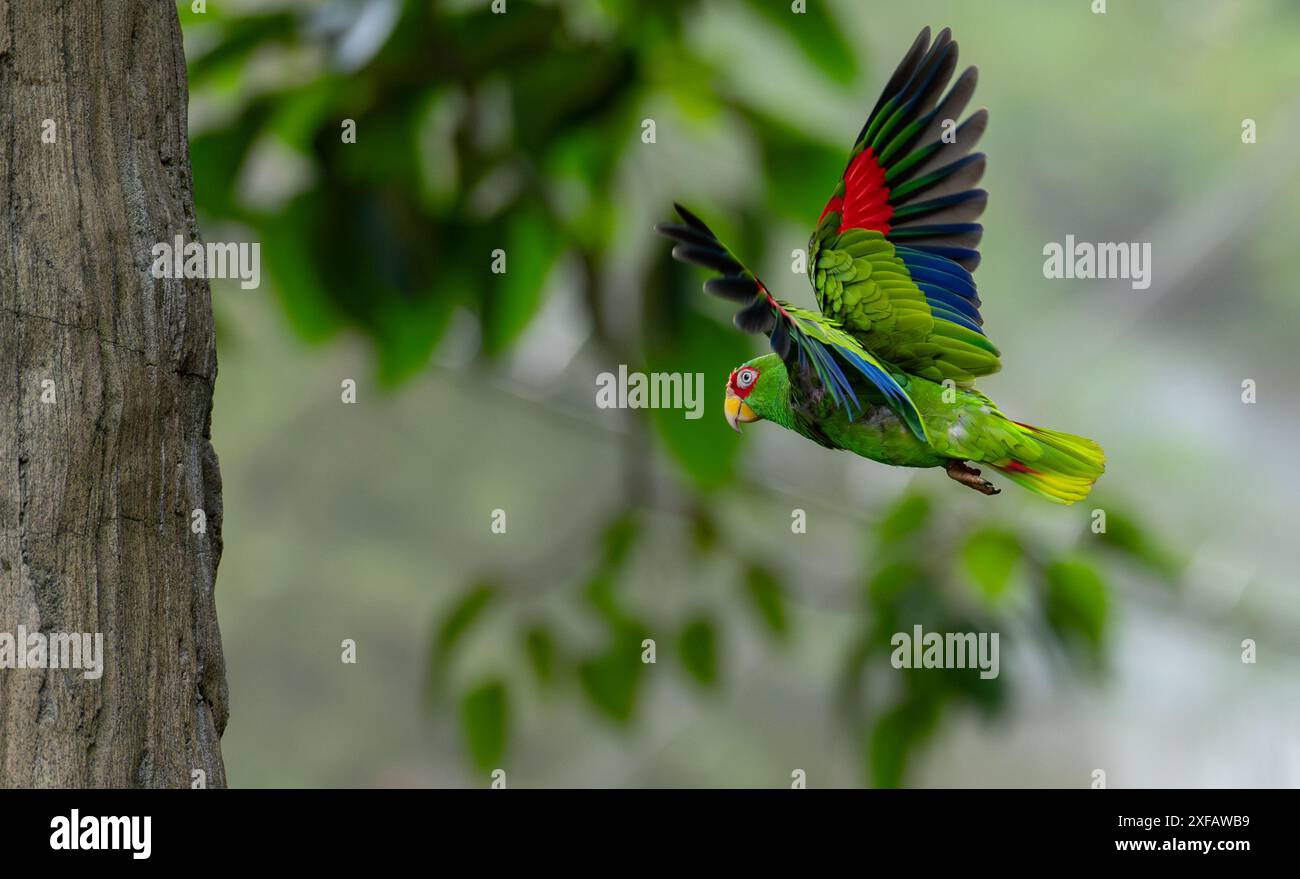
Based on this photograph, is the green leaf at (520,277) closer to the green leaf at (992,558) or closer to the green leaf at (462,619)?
the green leaf at (462,619)

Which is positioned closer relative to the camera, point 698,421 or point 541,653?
point 698,421

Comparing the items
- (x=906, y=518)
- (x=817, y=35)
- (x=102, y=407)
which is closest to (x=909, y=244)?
(x=102, y=407)

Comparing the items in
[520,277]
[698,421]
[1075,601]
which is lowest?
[1075,601]

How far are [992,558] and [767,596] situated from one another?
29cm

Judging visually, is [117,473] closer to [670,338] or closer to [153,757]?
[153,757]

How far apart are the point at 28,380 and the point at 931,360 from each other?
317mm

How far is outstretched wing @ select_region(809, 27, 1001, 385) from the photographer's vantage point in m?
0.30

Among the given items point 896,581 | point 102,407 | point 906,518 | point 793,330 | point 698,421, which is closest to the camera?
point 793,330

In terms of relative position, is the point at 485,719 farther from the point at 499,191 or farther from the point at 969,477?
the point at 969,477

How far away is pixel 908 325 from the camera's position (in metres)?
0.33

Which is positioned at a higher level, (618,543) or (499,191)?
(499,191)

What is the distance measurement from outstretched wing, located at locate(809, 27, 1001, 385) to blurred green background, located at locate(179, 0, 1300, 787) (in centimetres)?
37

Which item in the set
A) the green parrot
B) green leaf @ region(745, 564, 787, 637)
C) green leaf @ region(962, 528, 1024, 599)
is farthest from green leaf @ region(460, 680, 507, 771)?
the green parrot
